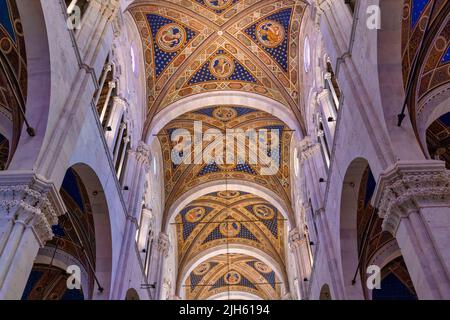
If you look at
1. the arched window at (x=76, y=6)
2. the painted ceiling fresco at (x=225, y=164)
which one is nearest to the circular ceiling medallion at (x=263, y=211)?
the painted ceiling fresco at (x=225, y=164)

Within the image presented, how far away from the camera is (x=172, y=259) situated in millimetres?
22594

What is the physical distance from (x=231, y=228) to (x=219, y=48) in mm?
11104

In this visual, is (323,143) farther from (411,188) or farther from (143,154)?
(411,188)

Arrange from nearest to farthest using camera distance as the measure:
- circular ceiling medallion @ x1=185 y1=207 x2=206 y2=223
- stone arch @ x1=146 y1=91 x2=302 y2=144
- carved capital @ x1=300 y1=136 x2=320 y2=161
→ carved capital @ x1=300 y1=136 x2=320 y2=161
stone arch @ x1=146 y1=91 x2=302 y2=144
circular ceiling medallion @ x1=185 y1=207 x2=206 y2=223

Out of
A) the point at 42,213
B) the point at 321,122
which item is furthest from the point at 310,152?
the point at 42,213

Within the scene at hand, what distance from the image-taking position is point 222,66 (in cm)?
1683

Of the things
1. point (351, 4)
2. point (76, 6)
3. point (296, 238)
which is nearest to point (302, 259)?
point (296, 238)

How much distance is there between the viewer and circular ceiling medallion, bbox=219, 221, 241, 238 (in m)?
24.1

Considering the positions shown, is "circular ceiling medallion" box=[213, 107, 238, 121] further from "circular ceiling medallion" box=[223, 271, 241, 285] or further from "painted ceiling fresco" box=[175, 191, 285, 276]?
"circular ceiling medallion" box=[223, 271, 241, 285]

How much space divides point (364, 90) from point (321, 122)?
4.99m

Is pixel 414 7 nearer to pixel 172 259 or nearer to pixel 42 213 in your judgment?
pixel 42 213

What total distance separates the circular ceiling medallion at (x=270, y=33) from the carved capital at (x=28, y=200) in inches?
431

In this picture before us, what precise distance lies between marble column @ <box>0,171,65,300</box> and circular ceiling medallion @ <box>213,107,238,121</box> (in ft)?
39.9

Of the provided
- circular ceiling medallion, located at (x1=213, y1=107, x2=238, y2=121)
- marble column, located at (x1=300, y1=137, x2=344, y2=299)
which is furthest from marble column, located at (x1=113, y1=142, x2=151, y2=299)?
Result: marble column, located at (x1=300, y1=137, x2=344, y2=299)
